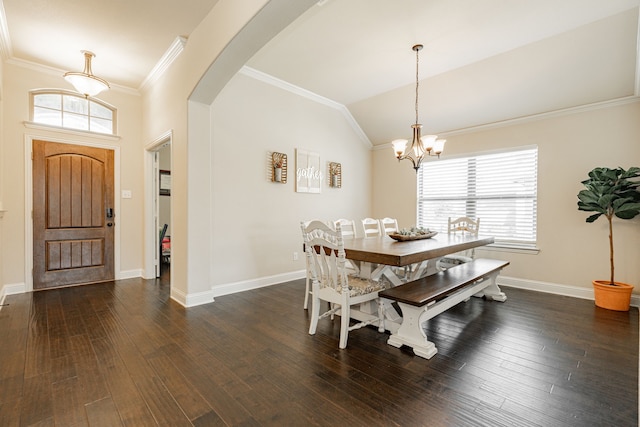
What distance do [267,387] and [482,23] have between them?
3.86m

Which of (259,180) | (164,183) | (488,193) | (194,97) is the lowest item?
(488,193)

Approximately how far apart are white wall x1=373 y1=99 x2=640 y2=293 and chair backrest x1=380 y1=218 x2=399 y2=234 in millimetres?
1545

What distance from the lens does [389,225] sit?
193 inches

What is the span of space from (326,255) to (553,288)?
3517 mm

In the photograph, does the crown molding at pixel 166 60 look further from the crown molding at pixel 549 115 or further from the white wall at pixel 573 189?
the white wall at pixel 573 189

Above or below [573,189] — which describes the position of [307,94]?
above

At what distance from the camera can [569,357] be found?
7.32 ft

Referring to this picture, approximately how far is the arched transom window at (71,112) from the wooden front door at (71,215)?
34 centimetres

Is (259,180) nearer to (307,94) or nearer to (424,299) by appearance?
(307,94)

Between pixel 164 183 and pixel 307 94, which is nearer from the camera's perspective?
pixel 307 94

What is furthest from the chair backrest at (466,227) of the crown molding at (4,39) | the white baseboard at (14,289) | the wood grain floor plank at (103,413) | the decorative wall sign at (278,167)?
the white baseboard at (14,289)

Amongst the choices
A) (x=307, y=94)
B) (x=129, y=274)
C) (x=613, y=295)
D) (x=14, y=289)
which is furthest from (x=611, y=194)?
(x=14, y=289)

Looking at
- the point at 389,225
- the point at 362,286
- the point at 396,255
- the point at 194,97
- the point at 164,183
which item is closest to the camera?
the point at 396,255

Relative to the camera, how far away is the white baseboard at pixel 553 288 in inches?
146
